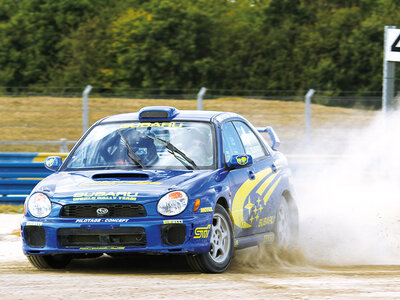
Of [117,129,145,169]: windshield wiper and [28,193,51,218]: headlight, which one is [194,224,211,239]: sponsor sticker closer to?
[117,129,145,169]: windshield wiper

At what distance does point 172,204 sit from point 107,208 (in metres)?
0.55

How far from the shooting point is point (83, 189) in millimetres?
7637

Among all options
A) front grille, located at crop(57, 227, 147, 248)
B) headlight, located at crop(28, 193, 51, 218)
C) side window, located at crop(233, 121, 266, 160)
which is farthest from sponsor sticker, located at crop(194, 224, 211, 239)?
side window, located at crop(233, 121, 266, 160)

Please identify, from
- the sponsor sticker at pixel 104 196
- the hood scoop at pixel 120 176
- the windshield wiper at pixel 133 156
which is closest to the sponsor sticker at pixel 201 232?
the sponsor sticker at pixel 104 196

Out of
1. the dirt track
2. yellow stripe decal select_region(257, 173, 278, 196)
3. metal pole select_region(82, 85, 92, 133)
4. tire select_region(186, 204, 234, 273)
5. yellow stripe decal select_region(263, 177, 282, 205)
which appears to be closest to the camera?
the dirt track

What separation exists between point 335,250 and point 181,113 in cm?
250

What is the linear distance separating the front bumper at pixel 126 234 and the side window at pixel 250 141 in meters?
1.80

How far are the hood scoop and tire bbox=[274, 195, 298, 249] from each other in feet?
6.43

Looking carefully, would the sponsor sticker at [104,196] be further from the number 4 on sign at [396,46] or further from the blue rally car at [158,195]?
the number 4 on sign at [396,46]

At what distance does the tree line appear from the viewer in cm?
4322

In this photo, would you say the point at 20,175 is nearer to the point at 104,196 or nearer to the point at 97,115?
the point at 104,196

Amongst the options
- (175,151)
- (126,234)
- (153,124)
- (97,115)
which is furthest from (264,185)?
(97,115)

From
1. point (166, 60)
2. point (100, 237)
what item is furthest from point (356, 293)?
point (166, 60)

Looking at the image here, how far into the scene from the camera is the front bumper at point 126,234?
24.2ft
